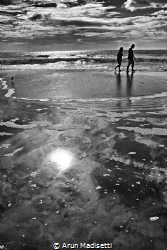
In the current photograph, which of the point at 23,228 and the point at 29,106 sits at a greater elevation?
the point at 29,106

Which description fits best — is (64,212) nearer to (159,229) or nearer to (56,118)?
(159,229)

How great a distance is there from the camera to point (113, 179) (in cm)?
399

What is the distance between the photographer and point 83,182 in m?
3.91

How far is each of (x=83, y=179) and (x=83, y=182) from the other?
0.31 feet

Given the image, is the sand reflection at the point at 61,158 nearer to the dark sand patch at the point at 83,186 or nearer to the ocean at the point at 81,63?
the dark sand patch at the point at 83,186

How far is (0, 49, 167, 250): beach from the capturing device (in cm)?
290

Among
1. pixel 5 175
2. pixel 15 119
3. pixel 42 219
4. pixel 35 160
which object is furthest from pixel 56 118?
pixel 42 219

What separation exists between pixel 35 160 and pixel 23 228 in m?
1.82

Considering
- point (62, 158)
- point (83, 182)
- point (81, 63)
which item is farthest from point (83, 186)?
point (81, 63)

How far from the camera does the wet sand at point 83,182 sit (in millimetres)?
2898

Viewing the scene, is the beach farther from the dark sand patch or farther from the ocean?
the ocean

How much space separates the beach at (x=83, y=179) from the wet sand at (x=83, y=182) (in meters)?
0.01

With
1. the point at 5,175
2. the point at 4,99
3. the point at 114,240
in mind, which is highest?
the point at 4,99

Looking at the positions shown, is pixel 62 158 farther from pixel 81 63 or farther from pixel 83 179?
pixel 81 63
